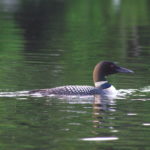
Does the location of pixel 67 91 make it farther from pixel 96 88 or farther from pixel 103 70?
pixel 103 70

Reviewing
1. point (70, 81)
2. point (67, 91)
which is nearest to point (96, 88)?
point (67, 91)

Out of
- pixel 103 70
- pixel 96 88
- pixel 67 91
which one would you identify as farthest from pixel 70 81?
pixel 67 91

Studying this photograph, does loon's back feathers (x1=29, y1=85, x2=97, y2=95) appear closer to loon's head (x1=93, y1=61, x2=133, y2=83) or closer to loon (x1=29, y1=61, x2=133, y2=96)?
loon (x1=29, y1=61, x2=133, y2=96)

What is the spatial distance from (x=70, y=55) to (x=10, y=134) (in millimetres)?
12030

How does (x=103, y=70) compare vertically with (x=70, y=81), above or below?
above

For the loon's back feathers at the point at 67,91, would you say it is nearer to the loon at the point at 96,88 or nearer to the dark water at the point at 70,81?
the loon at the point at 96,88

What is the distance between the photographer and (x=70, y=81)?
17391mm

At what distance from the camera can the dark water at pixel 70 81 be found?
11211mm

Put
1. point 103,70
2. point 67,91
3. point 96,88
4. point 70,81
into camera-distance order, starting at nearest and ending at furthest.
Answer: point 67,91 < point 96,88 < point 103,70 < point 70,81

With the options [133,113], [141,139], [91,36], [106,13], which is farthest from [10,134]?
[106,13]

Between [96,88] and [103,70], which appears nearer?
[96,88]

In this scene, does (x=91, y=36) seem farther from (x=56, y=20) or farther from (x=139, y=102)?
(x=139, y=102)

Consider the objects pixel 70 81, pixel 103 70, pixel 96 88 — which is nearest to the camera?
pixel 96 88

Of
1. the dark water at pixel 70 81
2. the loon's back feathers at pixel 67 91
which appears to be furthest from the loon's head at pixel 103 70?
the loon's back feathers at pixel 67 91
